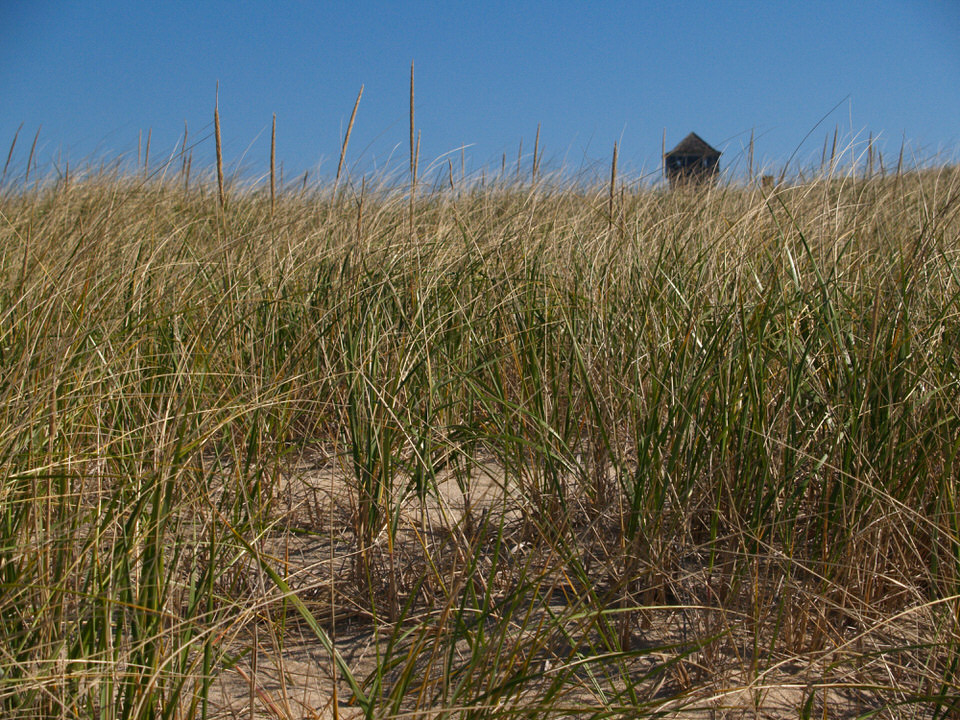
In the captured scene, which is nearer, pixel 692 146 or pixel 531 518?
pixel 531 518

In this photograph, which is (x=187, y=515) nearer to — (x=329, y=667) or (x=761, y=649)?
(x=329, y=667)

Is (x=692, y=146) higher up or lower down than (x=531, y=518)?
higher up

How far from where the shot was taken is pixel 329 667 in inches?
51.2

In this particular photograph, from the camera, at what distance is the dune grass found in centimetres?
106

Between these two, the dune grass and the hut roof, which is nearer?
the dune grass

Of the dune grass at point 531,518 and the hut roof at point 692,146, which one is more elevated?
the hut roof at point 692,146

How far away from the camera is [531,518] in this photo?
3.92 ft

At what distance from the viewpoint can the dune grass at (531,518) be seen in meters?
1.06

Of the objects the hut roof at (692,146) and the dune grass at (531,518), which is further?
the hut roof at (692,146)

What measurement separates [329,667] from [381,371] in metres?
0.76

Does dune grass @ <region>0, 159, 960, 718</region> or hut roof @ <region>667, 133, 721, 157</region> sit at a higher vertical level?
hut roof @ <region>667, 133, 721, 157</region>

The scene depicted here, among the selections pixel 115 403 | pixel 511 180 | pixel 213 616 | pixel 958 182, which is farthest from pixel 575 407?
pixel 511 180

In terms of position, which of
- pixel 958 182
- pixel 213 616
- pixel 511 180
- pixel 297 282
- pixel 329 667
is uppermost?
pixel 511 180

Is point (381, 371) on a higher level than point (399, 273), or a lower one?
lower
